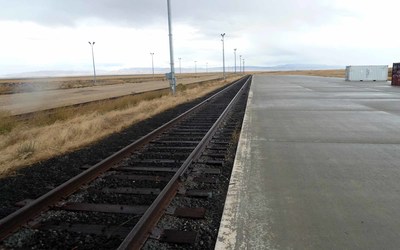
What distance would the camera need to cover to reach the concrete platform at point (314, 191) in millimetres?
3936

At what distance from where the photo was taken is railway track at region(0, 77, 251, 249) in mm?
4047

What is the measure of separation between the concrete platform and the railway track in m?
0.61

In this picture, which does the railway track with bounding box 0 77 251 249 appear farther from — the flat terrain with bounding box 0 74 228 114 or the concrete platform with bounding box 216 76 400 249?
the flat terrain with bounding box 0 74 228 114

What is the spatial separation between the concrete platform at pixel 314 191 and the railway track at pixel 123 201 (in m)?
0.61

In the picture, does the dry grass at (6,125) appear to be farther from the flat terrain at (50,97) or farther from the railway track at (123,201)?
the railway track at (123,201)

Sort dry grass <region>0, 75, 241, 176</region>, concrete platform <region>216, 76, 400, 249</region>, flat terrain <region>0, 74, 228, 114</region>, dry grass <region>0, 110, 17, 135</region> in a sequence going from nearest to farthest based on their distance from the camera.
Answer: concrete platform <region>216, 76, 400, 249</region> → dry grass <region>0, 75, 241, 176</region> → dry grass <region>0, 110, 17, 135</region> → flat terrain <region>0, 74, 228, 114</region>

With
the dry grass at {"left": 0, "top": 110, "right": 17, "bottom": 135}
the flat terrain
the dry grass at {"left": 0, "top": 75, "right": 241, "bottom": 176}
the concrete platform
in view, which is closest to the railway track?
the concrete platform

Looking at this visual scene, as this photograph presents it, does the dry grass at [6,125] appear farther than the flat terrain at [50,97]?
No

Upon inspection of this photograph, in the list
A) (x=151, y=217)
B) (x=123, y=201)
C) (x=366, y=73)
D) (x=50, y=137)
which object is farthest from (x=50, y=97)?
(x=366, y=73)

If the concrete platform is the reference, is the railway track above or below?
above

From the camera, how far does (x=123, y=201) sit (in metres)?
5.12

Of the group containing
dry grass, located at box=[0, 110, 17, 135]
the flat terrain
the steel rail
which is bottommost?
the flat terrain

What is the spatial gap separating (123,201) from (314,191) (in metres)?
2.82

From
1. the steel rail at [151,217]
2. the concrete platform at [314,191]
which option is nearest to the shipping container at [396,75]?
the concrete platform at [314,191]
